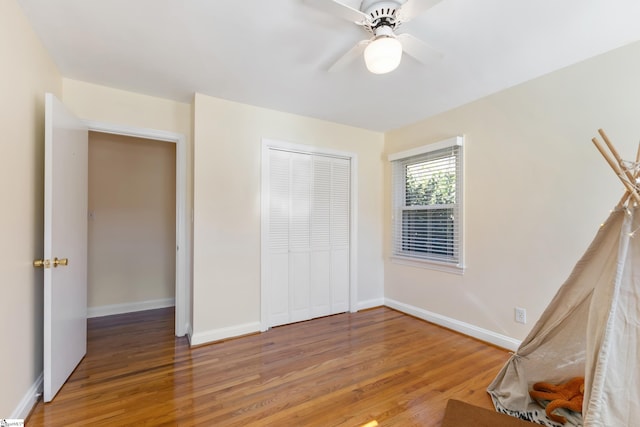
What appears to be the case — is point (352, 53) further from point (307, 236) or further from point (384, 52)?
point (307, 236)

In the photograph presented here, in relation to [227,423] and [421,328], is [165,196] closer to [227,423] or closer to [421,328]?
[227,423]

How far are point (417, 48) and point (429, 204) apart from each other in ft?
6.64

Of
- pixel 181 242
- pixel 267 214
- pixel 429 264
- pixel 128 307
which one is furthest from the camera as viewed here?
pixel 128 307

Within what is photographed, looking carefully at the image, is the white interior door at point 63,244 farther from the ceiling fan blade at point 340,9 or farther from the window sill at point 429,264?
the window sill at point 429,264

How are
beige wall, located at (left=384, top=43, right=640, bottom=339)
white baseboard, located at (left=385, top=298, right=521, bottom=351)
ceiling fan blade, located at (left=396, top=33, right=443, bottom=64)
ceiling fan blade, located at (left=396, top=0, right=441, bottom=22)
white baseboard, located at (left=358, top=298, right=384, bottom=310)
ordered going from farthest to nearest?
white baseboard, located at (left=358, top=298, right=384, bottom=310) → white baseboard, located at (left=385, top=298, right=521, bottom=351) → beige wall, located at (left=384, top=43, right=640, bottom=339) → ceiling fan blade, located at (left=396, top=33, right=443, bottom=64) → ceiling fan blade, located at (left=396, top=0, right=441, bottom=22)

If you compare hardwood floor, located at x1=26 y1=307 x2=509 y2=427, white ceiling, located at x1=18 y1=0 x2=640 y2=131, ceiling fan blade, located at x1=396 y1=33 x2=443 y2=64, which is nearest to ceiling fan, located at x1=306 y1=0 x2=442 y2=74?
ceiling fan blade, located at x1=396 y1=33 x2=443 y2=64

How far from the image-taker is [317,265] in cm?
352

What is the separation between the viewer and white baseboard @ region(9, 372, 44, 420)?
1606mm

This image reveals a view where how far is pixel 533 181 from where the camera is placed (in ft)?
8.15

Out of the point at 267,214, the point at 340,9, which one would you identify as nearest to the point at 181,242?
the point at 267,214

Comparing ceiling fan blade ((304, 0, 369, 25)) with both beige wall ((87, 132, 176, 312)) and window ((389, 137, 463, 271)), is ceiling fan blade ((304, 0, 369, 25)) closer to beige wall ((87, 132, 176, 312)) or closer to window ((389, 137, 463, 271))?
window ((389, 137, 463, 271))

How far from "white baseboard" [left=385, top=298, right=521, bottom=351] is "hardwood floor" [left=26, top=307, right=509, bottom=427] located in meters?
0.08

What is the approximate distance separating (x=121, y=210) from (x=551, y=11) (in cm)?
463

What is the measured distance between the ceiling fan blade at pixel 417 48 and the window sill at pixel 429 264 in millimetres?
2079
